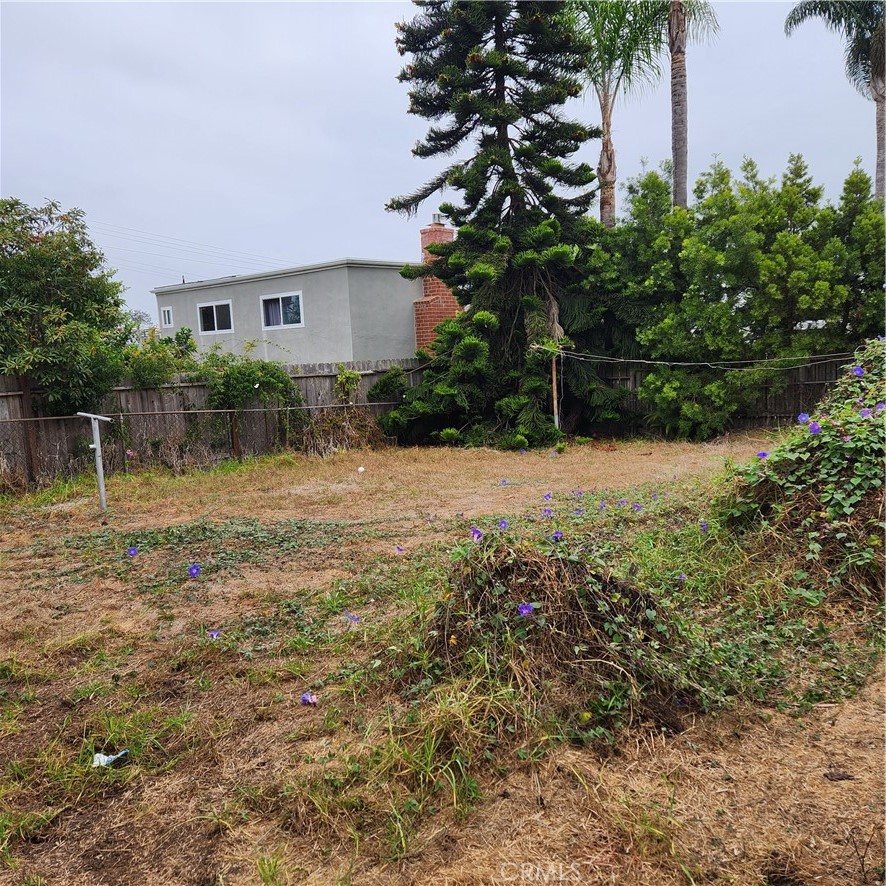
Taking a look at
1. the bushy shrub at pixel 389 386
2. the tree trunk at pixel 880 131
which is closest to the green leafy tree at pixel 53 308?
the bushy shrub at pixel 389 386

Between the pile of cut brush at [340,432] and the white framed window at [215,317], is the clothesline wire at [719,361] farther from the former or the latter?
the white framed window at [215,317]

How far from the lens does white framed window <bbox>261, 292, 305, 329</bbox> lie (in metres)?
16.0

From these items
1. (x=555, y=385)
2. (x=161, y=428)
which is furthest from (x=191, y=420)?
(x=555, y=385)

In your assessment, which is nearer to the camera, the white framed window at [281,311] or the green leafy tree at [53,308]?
the green leafy tree at [53,308]

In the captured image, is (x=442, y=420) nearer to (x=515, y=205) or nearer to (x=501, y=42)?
(x=515, y=205)

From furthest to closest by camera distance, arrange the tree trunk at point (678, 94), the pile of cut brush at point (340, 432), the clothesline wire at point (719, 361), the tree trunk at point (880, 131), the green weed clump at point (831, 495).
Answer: the tree trunk at point (880, 131) < the tree trunk at point (678, 94) < the pile of cut brush at point (340, 432) < the clothesline wire at point (719, 361) < the green weed clump at point (831, 495)

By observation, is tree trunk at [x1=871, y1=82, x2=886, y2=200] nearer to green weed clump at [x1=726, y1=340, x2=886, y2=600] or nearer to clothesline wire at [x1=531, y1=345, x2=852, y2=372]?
clothesline wire at [x1=531, y1=345, x2=852, y2=372]

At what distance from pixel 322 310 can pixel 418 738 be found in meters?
14.3

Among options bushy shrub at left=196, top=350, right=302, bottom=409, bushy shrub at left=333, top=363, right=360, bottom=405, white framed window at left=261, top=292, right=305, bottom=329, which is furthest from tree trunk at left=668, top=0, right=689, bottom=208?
bushy shrub at left=196, top=350, right=302, bottom=409

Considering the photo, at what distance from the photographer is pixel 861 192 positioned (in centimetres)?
1074

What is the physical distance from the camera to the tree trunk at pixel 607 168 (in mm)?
15203

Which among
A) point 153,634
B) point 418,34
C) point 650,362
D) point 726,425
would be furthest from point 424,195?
point 153,634

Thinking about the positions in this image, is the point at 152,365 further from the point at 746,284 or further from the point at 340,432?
the point at 746,284

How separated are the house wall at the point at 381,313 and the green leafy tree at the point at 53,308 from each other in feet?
22.0
